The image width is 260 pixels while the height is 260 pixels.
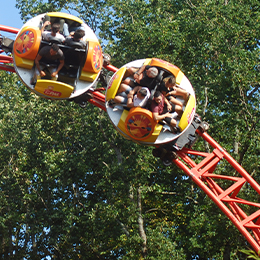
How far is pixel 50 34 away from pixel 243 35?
966 centimetres

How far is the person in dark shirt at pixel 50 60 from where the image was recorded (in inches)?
336

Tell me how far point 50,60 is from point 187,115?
2.79 meters

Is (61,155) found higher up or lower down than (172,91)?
lower down

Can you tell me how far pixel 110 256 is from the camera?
55.4 ft

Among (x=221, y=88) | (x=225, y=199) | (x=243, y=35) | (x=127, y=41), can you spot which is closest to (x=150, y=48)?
(x=127, y=41)

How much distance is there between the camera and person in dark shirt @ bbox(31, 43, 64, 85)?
852 cm

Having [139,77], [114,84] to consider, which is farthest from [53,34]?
[139,77]

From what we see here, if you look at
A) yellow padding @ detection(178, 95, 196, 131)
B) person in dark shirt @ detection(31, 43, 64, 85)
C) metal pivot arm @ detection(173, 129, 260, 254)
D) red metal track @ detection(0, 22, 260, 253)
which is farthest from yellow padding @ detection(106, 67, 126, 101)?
metal pivot arm @ detection(173, 129, 260, 254)

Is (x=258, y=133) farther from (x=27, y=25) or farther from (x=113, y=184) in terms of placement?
(x=27, y=25)

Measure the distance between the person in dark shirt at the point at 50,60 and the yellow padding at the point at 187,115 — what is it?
8.22ft

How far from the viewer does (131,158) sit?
44.2 ft

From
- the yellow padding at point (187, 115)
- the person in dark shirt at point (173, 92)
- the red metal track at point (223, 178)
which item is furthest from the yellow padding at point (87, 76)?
the yellow padding at point (187, 115)

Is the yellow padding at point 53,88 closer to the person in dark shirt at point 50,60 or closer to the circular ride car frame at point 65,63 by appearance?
the circular ride car frame at point 65,63

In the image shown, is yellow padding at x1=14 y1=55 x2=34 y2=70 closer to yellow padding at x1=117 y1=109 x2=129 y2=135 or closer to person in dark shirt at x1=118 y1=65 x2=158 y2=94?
person in dark shirt at x1=118 y1=65 x2=158 y2=94
